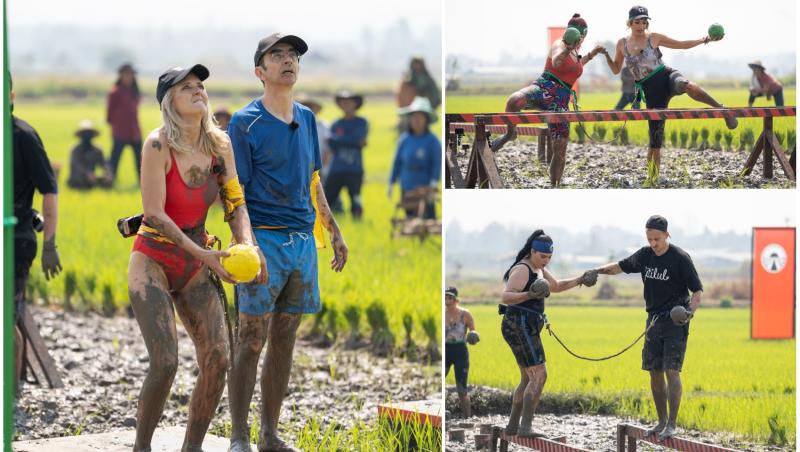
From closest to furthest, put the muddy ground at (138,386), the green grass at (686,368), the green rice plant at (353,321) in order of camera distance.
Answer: the green grass at (686,368) < the muddy ground at (138,386) < the green rice plant at (353,321)

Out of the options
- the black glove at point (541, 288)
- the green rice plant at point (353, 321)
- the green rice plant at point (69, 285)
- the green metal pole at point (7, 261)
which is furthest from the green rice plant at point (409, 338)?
the green metal pole at point (7, 261)

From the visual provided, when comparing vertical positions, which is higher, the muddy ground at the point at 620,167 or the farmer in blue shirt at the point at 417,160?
the farmer in blue shirt at the point at 417,160

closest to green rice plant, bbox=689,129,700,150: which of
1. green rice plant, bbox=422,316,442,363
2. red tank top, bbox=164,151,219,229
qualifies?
red tank top, bbox=164,151,219,229

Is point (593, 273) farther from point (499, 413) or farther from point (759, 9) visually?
point (759, 9)

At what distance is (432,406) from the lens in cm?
788

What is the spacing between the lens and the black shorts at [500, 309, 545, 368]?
6637 mm

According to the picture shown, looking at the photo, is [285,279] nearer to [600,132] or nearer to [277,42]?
[277,42]

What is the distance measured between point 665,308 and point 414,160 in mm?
10012

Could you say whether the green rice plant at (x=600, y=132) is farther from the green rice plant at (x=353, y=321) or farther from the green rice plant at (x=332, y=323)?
the green rice plant at (x=332, y=323)

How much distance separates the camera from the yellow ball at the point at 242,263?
19.4ft

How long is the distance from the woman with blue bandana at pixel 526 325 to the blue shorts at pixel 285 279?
2.87 feet

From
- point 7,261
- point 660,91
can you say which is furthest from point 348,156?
point 7,261

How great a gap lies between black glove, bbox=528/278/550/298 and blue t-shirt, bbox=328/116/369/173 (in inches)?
429

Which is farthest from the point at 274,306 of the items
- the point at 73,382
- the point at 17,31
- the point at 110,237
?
the point at 17,31
